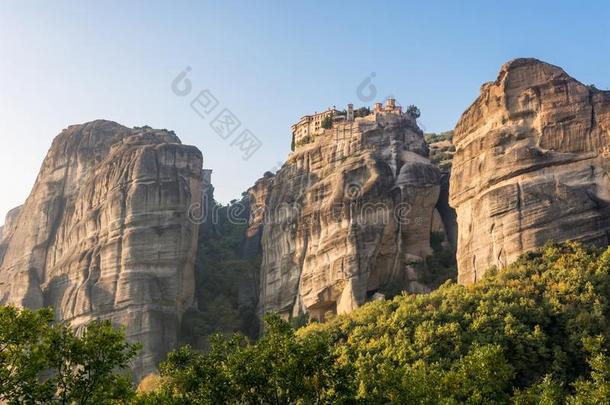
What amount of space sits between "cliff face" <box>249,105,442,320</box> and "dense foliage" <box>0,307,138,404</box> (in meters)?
34.7

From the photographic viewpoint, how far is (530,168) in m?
47.4

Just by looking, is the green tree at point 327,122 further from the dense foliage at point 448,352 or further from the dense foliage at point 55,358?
the dense foliage at point 55,358

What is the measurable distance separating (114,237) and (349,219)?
17865 mm

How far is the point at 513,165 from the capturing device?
1893 inches

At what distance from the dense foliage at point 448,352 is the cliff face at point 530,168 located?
1.66 metres

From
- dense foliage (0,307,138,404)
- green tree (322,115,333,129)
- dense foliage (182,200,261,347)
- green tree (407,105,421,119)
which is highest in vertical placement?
green tree (407,105,421,119)

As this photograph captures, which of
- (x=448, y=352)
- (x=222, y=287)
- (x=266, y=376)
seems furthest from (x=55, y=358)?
(x=222, y=287)

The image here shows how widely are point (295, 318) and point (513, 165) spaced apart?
20388 millimetres

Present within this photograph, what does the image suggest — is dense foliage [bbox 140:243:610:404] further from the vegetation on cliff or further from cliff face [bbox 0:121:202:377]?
cliff face [bbox 0:121:202:377]

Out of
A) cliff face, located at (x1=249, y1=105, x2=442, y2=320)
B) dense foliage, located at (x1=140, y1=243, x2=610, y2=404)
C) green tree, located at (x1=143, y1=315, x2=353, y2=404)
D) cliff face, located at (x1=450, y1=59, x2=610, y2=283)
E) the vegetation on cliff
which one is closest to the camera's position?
the vegetation on cliff

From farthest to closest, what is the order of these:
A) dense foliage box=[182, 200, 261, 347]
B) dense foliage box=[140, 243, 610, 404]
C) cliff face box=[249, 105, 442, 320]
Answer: dense foliage box=[182, 200, 261, 347]
cliff face box=[249, 105, 442, 320]
dense foliage box=[140, 243, 610, 404]

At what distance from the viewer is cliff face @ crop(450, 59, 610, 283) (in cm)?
4506

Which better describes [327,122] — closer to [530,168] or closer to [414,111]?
[414,111]

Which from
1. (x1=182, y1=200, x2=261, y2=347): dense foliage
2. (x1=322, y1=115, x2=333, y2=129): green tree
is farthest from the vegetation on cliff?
(x1=322, y1=115, x2=333, y2=129): green tree
